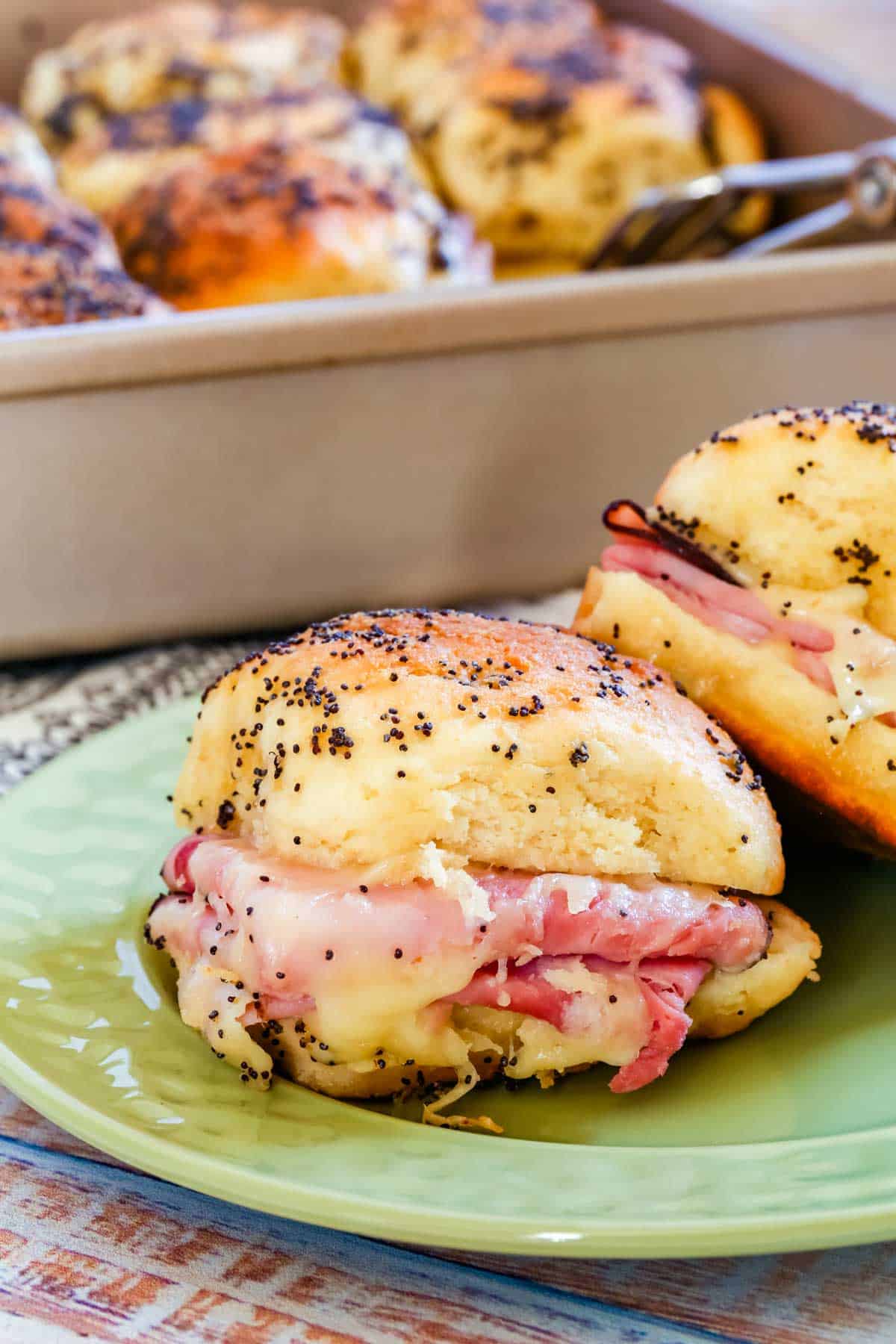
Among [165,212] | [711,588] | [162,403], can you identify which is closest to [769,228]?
[165,212]

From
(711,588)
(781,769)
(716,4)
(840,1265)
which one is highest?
(716,4)

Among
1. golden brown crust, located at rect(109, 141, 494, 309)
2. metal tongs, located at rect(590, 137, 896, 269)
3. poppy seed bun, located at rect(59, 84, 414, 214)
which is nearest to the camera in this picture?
golden brown crust, located at rect(109, 141, 494, 309)

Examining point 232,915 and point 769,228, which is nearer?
point 232,915

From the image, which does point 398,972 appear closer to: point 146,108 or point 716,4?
point 146,108

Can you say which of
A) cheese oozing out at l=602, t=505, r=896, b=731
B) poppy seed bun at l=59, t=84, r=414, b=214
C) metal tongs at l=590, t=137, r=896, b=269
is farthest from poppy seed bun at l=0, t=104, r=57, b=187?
cheese oozing out at l=602, t=505, r=896, b=731

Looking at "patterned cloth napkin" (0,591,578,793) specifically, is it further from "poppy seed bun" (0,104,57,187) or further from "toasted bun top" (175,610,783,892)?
"poppy seed bun" (0,104,57,187)

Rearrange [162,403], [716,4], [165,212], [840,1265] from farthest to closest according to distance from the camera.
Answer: [716,4], [165,212], [162,403], [840,1265]

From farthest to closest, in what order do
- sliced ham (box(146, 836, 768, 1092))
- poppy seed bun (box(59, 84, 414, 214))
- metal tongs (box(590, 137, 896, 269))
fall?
poppy seed bun (box(59, 84, 414, 214))
metal tongs (box(590, 137, 896, 269))
sliced ham (box(146, 836, 768, 1092))
